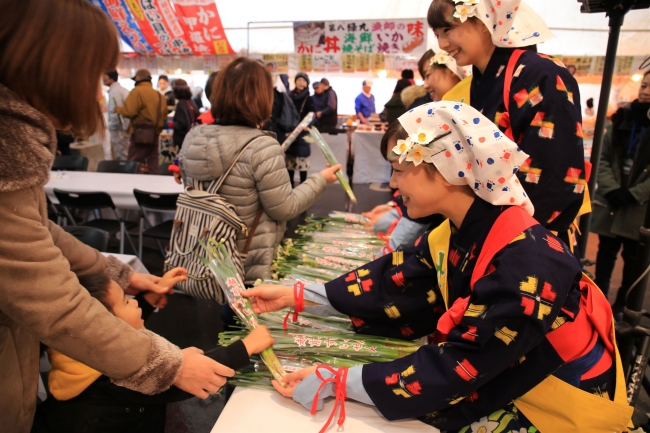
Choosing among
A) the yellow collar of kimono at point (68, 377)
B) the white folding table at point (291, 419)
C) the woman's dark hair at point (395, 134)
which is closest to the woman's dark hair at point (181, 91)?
the yellow collar of kimono at point (68, 377)

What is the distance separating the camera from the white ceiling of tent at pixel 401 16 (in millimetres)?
6699

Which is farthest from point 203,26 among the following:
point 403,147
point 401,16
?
point 403,147

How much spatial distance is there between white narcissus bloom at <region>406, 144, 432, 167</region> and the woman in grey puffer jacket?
1.06 meters

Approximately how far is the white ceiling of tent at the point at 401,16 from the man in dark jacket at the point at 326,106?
1091 millimetres

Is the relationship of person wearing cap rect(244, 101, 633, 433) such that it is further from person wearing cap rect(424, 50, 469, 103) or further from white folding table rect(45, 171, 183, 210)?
white folding table rect(45, 171, 183, 210)

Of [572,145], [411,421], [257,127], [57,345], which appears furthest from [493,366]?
[257,127]

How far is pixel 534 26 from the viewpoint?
4.52 feet

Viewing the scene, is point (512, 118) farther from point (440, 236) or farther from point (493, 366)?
point (493, 366)

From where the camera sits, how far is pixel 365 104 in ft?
26.3

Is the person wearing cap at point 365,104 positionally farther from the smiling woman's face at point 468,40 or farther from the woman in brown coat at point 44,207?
the woman in brown coat at point 44,207

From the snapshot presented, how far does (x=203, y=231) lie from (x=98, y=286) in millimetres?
643

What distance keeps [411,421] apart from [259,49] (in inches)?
306

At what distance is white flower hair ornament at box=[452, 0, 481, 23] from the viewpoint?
1299 millimetres

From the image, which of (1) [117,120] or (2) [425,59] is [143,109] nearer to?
(1) [117,120]
